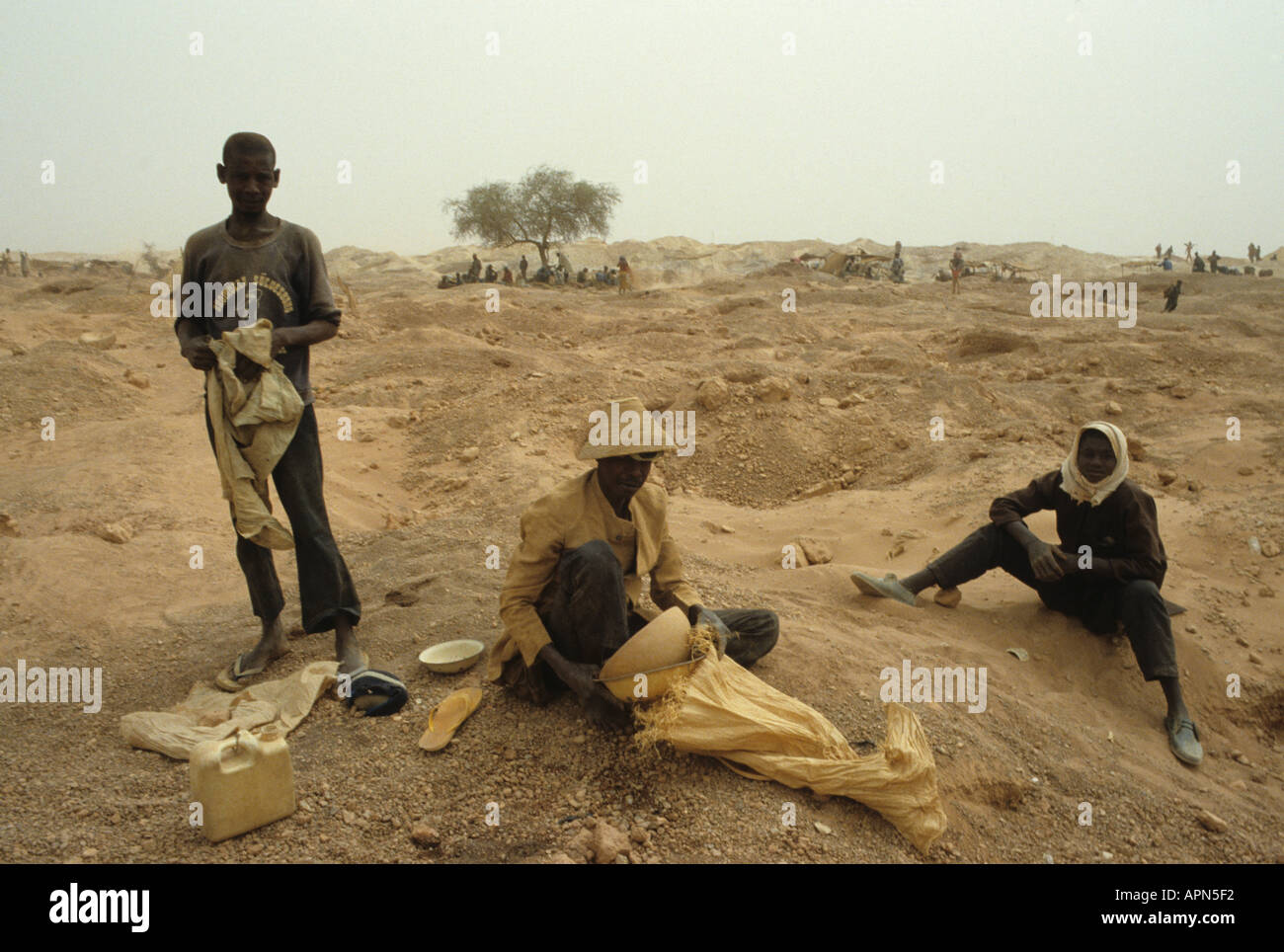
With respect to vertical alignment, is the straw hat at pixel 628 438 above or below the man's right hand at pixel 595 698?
above

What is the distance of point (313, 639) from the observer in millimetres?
3334

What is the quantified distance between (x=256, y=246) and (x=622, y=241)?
3720cm

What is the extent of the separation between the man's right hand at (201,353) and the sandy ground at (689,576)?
3.81 ft

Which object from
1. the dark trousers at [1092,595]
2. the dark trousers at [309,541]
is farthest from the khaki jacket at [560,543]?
the dark trousers at [1092,595]

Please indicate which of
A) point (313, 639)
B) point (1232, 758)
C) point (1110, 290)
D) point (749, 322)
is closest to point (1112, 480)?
point (1232, 758)

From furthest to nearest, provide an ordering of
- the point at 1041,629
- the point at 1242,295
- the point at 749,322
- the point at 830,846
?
the point at 1242,295, the point at 749,322, the point at 1041,629, the point at 830,846

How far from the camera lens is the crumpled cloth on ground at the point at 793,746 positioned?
7.28 feet

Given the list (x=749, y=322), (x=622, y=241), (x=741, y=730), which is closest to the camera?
(x=741, y=730)

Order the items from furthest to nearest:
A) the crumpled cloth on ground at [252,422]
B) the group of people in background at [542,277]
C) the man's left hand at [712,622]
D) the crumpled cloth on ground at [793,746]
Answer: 1. the group of people in background at [542,277]
2. the crumpled cloth on ground at [252,422]
3. the man's left hand at [712,622]
4. the crumpled cloth on ground at [793,746]

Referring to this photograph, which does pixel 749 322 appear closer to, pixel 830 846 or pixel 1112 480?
pixel 1112 480

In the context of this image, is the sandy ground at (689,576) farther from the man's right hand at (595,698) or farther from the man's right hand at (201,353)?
the man's right hand at (201,353)

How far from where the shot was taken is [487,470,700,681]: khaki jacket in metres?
2.56

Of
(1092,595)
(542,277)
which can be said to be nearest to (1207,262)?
(542,277)

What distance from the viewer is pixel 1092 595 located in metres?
3.59
